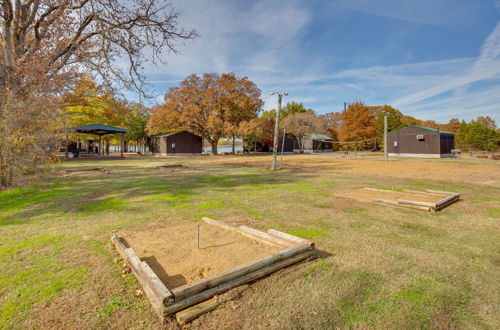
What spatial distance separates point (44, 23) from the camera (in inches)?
440

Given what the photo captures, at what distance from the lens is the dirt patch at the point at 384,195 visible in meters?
7.70

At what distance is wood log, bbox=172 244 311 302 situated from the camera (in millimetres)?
2449

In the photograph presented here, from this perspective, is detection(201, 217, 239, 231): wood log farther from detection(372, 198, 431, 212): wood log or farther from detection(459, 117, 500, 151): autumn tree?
detection(459, 117, 500, 151): autumn tree

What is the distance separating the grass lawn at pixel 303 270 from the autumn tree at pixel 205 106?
30.7m

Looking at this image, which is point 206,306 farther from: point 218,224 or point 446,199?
point 446,199

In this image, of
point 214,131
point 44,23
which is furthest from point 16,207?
point 214,131

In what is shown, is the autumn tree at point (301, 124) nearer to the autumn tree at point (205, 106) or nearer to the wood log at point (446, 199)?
the autumn tree at point (205, 106)

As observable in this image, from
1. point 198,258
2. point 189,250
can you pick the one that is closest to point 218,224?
point 189,250

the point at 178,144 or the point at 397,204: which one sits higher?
the point at 178,144

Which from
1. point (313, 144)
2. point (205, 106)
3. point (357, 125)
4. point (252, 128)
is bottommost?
point (313, 144)

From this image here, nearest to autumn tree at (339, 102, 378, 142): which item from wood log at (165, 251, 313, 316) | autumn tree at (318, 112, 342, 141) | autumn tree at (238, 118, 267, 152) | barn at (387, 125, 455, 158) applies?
barn at (387, 125, 455, 158)

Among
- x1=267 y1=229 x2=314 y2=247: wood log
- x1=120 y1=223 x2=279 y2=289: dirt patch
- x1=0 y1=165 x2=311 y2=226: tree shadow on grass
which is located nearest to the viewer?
x1=120 y1=223 x2=279 y2=289: dirt patch

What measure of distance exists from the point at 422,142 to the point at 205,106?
29.1 m

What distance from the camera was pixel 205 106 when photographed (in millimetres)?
37094
